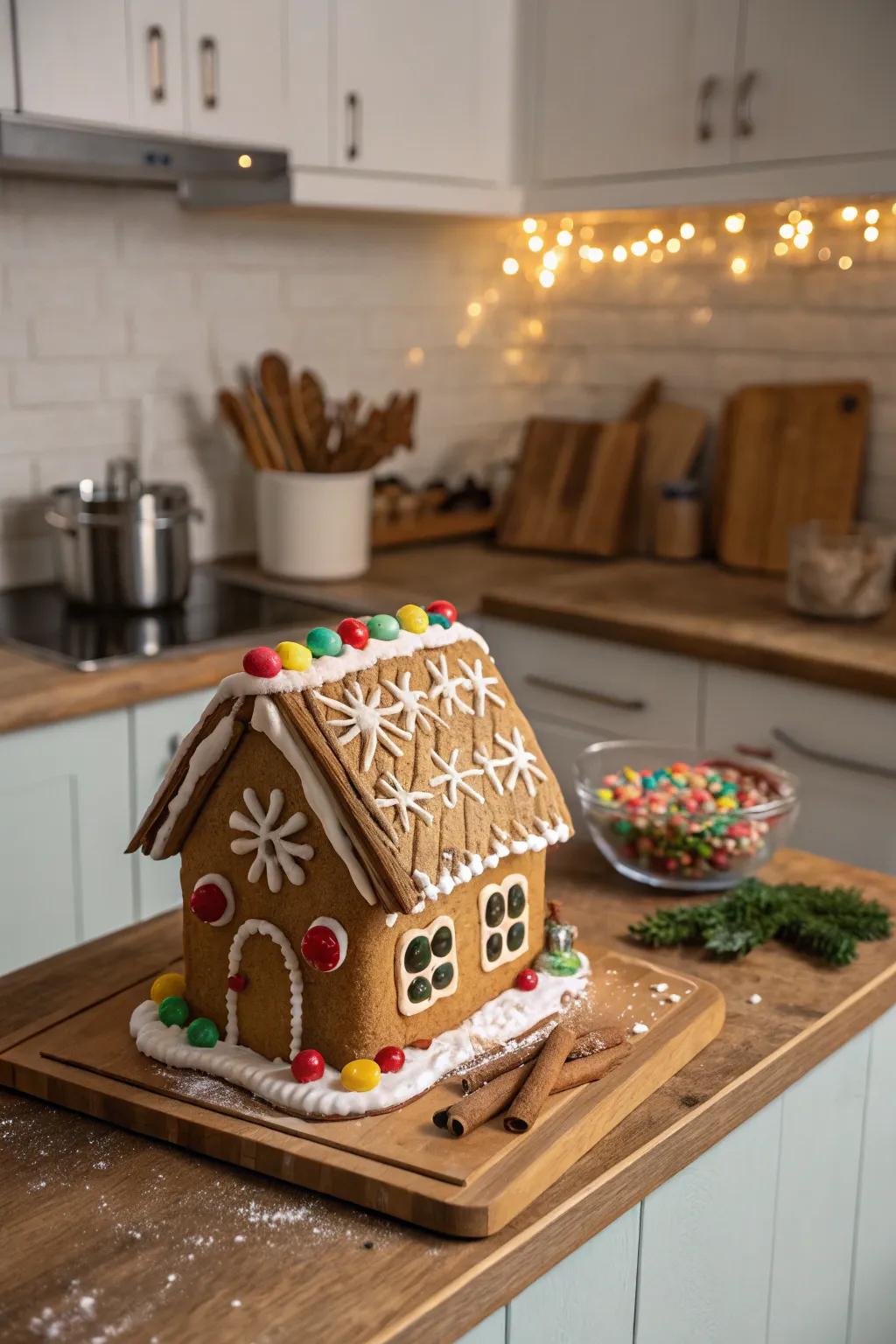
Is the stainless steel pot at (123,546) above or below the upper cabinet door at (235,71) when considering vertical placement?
below

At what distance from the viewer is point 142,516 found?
8.78 ft

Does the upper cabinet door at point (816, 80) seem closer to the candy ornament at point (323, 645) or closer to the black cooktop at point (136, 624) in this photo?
the black cooktop at point (136, 624)

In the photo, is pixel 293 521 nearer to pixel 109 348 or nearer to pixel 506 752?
pixel 109 348

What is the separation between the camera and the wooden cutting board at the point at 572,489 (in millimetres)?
3465

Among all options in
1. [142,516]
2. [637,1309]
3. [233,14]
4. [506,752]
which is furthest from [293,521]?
[637,1309]

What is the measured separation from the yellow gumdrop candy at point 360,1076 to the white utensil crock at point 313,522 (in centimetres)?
209

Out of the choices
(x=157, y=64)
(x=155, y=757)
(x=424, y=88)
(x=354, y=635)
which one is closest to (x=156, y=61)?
(x=157, y=64)

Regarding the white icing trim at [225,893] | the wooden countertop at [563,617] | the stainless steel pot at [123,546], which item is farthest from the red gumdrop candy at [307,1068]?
the stainless steel pot at [123,546]

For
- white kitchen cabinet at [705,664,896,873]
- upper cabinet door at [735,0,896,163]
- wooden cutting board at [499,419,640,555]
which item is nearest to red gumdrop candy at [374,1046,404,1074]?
white kitchen cabinet at [705,664,896,873]

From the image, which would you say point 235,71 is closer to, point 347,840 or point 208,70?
point 208,70

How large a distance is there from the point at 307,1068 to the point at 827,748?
64.6 inches

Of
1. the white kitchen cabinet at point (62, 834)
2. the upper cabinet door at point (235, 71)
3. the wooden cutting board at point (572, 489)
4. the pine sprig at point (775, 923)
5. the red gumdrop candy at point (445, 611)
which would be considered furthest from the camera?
the wooden cutting board at point (572, 489)

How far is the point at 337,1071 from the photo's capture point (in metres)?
1.09

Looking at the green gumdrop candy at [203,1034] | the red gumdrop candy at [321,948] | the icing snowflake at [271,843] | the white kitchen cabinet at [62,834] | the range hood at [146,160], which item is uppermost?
the range hood at [146,160]
